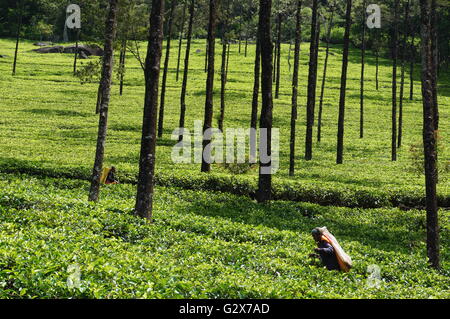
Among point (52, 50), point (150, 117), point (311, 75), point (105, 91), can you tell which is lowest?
point (150, 117)

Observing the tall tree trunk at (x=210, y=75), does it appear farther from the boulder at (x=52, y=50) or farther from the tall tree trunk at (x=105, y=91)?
the boulder at (x=52, y=50)

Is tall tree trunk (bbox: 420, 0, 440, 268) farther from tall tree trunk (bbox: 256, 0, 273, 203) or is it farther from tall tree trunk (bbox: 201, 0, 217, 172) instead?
tall tree trunk (bbox: 201, 0, 217, 172)

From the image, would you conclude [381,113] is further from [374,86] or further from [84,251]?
[84,251]

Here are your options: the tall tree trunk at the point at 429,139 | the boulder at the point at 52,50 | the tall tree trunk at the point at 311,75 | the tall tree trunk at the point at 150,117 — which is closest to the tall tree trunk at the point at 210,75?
the tall tree trunk at the point at 311,75

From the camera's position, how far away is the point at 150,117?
51.4 feet

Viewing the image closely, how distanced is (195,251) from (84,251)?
3.12 metres

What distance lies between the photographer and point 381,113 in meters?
67.6

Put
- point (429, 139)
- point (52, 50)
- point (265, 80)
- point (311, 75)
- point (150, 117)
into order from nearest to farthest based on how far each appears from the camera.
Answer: point (429, 139), point (150, 117), point (265, 80), point (311, 75), point (52, 50)

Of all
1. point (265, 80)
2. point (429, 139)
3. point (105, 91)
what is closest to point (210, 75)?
point (265, 80)

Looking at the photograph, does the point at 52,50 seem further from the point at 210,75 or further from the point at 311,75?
the point at 210,75

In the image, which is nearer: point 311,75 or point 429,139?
point 429,139

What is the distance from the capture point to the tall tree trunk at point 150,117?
15.4m

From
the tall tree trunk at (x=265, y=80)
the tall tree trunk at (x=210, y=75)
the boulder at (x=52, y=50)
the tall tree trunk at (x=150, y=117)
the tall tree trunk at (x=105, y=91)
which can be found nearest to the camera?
the tall tree trunk at (x=150, y=117)
